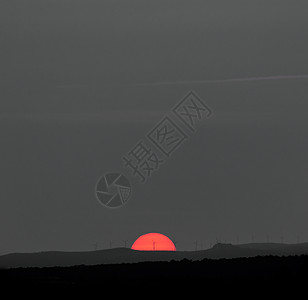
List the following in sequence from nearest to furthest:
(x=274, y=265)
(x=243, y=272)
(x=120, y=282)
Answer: (x=120, y=282), (x=243, y=272), (x=274, y=265)

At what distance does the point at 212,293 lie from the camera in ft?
269

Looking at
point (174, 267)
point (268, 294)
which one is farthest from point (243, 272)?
point (268, 294)

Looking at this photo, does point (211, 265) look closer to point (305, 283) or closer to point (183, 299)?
point (305, 283)

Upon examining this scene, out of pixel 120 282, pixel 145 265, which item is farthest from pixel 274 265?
pixel 120 282

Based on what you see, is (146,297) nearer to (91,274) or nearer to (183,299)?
(183,299)

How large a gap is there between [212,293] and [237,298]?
4.27 meters

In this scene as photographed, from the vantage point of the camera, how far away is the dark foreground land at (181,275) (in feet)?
310

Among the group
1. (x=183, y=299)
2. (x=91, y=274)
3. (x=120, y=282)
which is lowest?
(x=183, y=299)

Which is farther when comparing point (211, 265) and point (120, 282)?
point (211, 265)

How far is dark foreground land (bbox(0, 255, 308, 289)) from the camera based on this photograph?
9450cm

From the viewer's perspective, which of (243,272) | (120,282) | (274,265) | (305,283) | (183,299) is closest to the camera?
(183,299)

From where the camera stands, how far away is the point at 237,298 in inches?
3078

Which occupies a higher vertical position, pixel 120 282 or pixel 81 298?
pixel 120 282

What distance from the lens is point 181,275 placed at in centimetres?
11962
